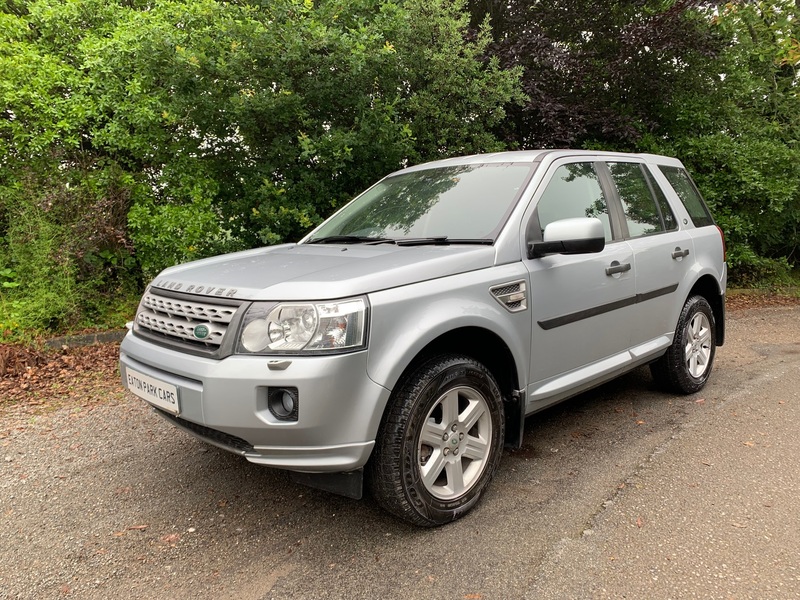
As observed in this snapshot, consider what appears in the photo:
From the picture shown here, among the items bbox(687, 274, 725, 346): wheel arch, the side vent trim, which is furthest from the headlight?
bbox(687, 274, 725, 346): wheel arch

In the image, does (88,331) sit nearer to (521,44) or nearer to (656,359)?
(656,359)

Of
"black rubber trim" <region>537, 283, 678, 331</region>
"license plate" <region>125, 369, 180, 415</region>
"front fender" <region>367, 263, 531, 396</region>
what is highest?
"front fender" <region>367, 263, 531, 396</region>

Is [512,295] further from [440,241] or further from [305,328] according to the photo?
[305,328]

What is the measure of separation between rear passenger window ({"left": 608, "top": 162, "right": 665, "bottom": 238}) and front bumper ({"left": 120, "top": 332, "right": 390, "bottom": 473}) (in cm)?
245

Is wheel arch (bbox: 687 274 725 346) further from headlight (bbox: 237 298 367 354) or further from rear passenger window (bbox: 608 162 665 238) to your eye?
headlight (bbox: 237 298 367 354)

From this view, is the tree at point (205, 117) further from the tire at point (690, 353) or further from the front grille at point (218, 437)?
the front grille at point (218, 437)

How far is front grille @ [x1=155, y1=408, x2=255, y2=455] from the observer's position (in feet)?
8.15

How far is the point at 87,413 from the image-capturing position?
4465mm

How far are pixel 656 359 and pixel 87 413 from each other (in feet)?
14.1

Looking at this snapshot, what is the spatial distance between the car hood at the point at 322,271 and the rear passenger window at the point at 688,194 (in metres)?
2.47

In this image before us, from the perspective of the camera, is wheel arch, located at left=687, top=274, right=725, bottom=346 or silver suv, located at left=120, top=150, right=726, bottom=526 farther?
wheel arch, located at left=687, top=274, right=725, bottom=346

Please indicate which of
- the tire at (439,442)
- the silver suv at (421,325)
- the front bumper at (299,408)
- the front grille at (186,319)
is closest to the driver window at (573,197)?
the silver suv at (421,325)

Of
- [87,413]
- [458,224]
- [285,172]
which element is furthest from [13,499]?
[285,172]

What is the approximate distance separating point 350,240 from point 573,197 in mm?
1392
